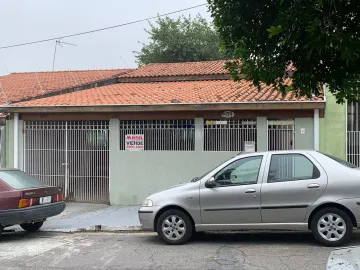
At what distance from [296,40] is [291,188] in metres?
3.76

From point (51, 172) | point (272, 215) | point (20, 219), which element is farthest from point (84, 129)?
point (272, 215)

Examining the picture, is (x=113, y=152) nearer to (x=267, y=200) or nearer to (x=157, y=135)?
(x=157, y=135)

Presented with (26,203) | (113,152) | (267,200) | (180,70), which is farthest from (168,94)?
(267,200)

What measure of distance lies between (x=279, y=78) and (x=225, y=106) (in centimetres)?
624

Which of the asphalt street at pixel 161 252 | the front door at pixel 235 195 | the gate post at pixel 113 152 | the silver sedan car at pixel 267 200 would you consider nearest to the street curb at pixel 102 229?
the asphalt street at pixel 161 252

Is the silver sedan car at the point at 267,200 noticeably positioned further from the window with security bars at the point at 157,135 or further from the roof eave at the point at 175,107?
the window with security bars at the point at 157,135

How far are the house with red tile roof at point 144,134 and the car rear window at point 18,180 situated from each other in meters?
3.27

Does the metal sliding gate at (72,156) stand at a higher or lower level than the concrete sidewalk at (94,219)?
higher

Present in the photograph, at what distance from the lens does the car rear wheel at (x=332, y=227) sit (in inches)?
277

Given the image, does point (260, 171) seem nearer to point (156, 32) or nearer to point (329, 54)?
point (329, 54)

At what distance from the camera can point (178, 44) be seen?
97.8 feet

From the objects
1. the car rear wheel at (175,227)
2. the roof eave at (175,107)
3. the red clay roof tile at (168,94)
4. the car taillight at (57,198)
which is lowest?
the car rear wheel at (175,227)

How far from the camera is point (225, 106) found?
1120 centimetres

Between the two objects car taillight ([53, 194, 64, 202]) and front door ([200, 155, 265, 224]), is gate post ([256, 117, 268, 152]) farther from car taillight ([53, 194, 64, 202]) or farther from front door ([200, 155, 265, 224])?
car taillight ([53, 194, 64, 202])
